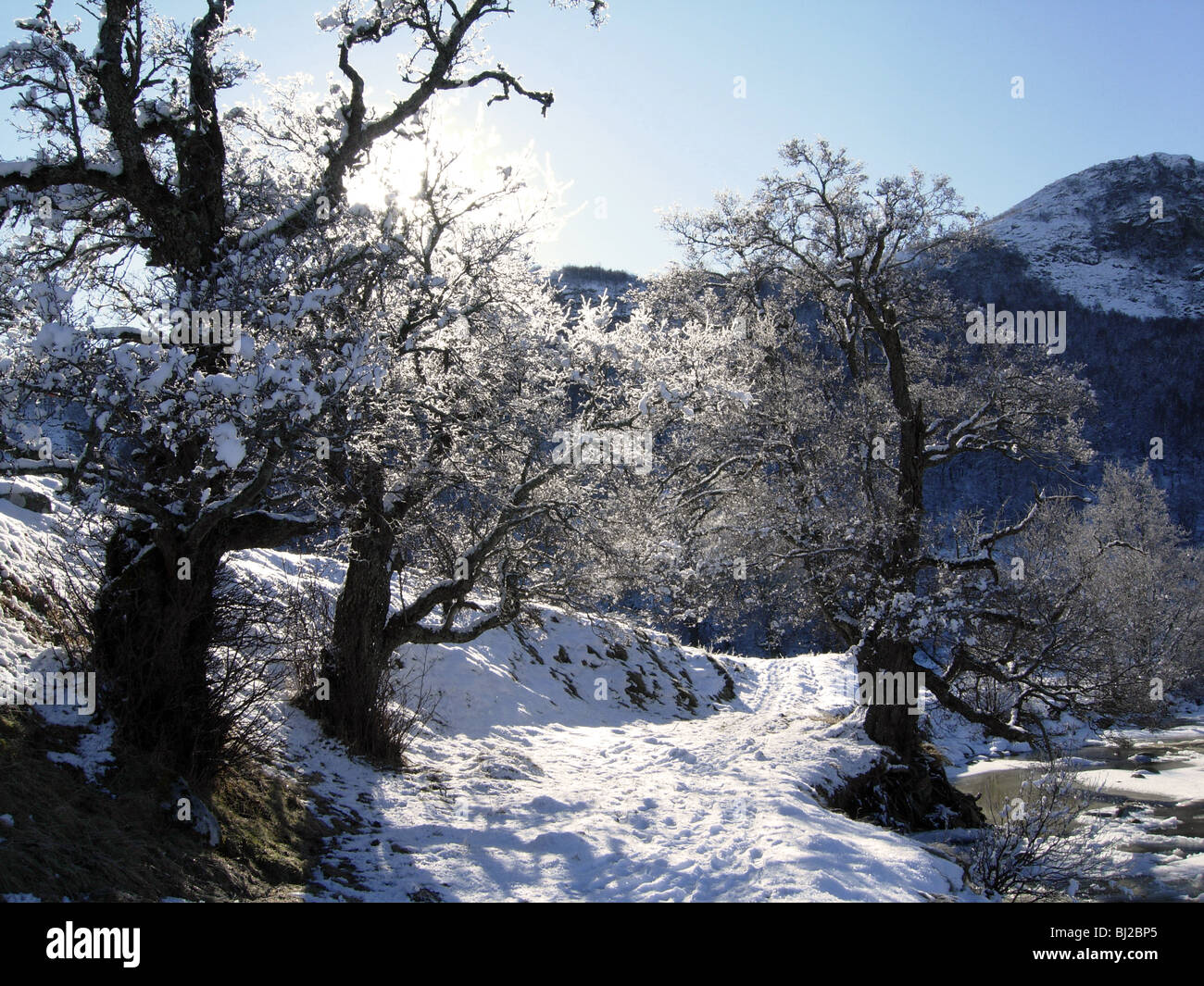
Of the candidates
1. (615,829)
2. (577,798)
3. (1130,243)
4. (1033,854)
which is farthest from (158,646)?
(1130,243)

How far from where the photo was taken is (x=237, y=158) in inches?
257

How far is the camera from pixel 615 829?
19.8 feet

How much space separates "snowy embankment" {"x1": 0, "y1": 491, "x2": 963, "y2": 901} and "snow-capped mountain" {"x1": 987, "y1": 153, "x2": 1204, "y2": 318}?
7839 centimetres

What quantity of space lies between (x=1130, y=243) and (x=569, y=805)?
9342 centimetres

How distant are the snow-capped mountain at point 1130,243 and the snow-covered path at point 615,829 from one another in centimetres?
7986

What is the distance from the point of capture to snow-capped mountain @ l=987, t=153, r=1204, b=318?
73.6 meters

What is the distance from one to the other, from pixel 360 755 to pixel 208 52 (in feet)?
21.8

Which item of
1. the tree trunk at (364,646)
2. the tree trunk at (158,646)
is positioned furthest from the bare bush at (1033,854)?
the tree trunk at (158,646)

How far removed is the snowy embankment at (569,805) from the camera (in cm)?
474

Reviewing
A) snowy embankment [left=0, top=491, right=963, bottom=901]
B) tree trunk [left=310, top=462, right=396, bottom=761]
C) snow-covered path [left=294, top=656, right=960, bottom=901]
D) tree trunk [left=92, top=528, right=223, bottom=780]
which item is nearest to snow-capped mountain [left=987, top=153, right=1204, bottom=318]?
snowy embankment [left=0, top=491, right=963, bottom=901]

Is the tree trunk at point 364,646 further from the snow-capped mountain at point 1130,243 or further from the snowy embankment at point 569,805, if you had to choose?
the snow-capped mountain at point 1130,243

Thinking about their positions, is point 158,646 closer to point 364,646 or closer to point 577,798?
point 364,646
